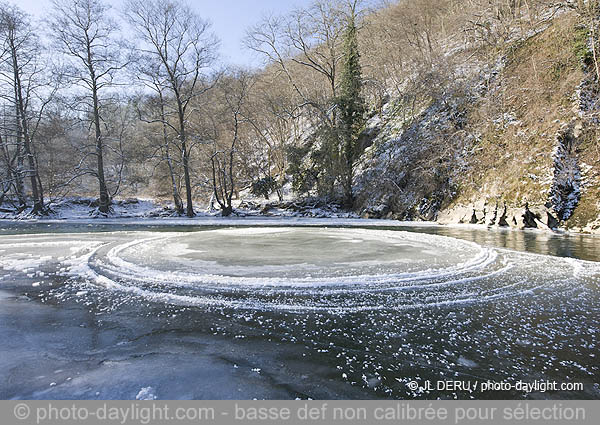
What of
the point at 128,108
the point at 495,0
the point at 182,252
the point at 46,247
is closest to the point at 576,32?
the point at 495,0

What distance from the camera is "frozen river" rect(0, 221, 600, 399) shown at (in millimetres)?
2234

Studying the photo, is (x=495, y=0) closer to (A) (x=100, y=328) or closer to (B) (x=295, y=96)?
(B) (x=295, y=96)

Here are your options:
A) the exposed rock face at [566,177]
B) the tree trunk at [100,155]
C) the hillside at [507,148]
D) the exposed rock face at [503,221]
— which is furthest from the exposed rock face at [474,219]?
the tree trunk at [100,155]

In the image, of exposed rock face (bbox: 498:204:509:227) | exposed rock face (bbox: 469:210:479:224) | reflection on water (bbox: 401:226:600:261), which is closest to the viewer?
reflection on water (bbox: 401:226:600:261)

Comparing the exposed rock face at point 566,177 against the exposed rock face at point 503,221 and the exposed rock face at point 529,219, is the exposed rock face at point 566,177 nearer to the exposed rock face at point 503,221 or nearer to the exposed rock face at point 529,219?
the exposed rock face at point 529,219

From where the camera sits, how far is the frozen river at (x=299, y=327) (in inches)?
88.0

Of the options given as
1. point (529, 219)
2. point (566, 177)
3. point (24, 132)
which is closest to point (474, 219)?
point (529, 219)

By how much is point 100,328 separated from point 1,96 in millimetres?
24805

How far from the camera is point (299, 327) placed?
10.6ft

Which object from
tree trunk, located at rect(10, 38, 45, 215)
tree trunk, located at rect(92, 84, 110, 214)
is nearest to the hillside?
tree trunk, located at rect(92, 84, 110, 214)

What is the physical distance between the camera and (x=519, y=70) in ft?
51.7

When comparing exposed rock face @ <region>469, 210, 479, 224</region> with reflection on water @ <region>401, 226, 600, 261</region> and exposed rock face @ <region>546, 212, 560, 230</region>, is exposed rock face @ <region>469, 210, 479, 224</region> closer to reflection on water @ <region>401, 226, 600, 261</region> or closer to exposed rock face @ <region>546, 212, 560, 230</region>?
exposed rock face @ <region>546, 212, 560, 230</region>

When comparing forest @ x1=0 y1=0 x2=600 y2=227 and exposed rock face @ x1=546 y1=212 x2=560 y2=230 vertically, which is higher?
forest @ x1=0 y1=0 x2=600 y2=227

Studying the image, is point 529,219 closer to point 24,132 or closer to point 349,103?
point 349,103
